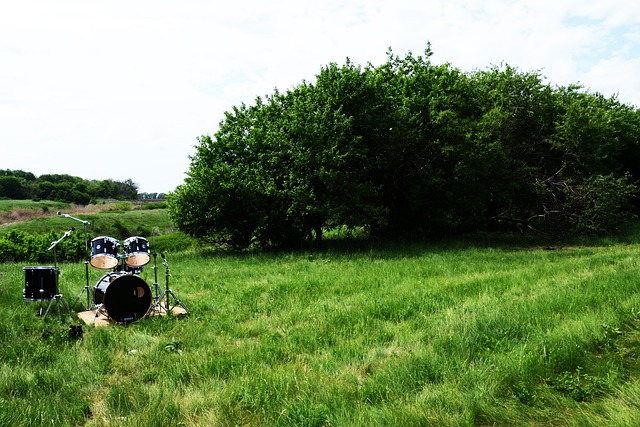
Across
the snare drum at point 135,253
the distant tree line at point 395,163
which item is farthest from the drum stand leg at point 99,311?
the distant tree line at point 395,163

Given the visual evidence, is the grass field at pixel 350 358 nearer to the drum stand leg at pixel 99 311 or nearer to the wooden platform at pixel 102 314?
the wooden platform at pixel 102 314

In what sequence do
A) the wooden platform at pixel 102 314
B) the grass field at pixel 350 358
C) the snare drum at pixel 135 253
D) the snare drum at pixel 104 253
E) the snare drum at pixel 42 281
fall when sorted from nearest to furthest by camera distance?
the grass field at pixel 350 358
the wooden platform at pixel 102 314
the snare drum at pixel 42 281
the snare drum at pixel 104 253
the snare drum at pixel 135 253

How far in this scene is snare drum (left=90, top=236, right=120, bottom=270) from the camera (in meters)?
8.61

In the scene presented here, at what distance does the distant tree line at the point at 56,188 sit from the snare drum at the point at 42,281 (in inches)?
2614

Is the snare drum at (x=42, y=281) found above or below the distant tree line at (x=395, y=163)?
below

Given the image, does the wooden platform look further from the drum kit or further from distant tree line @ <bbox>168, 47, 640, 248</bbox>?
distant tree line @ <bbox>168, 47, 640, 248</bbox>

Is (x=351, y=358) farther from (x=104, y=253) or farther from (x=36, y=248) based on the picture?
(x=36, y=248)

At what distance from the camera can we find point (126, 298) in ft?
25.9

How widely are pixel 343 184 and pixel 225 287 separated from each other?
7.79 m

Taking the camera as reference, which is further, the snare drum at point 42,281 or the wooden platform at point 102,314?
the snare drum at point 42,281

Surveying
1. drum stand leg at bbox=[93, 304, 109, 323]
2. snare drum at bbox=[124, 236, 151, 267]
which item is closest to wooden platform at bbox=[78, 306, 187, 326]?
drum stand leg at bbox=[93, 304, 109, 323]

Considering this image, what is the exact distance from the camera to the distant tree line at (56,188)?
65.7 metres

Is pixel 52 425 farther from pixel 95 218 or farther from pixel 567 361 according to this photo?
pixel 95 218

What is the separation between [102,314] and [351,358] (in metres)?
5.23
